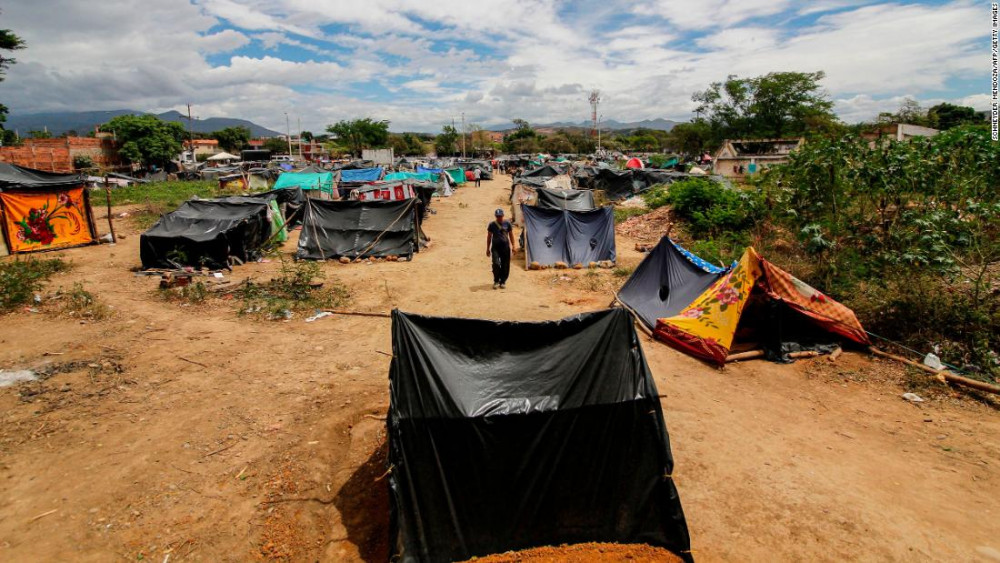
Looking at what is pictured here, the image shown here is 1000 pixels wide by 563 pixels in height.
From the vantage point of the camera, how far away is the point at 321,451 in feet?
16.2

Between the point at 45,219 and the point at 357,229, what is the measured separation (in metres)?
8.72

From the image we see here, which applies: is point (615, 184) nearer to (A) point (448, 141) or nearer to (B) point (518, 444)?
(B) point (518, 444)

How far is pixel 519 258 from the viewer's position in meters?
13.6

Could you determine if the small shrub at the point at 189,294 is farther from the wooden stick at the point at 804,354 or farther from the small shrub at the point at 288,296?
the wooden stick at the point at 804,354

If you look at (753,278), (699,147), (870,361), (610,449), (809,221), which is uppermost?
(699,147)

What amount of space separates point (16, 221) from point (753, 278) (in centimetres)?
1783

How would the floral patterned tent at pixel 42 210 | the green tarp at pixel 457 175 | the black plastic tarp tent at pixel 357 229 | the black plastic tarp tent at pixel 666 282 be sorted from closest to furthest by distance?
the black plastic tarp tent at pixel 666 282 < the floral patterned tent at pixel 42 210 < the black plastic tarp tent at pixel 357 229 < the green tarp at pixel 457 175

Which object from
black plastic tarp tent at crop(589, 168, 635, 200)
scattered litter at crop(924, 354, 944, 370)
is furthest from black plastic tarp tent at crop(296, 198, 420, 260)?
black plastic tarp tent at crop(589, 168, 635, 200)

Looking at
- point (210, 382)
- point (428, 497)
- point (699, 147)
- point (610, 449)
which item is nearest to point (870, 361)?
point (610, 449)

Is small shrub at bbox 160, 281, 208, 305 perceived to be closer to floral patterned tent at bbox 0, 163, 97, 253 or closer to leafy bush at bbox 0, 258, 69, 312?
leafy bush at bbox 0, 258, 69, 312

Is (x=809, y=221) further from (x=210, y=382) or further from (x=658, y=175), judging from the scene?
(x=658, y=175)

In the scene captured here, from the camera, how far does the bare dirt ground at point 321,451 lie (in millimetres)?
3863

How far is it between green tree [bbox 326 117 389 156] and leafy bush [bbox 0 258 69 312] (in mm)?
52827

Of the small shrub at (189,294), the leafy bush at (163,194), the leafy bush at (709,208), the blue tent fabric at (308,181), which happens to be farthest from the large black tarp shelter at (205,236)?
the leafy bush at (709,208)
